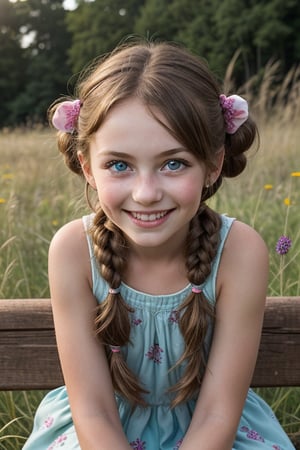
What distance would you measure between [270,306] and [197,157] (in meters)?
0.55

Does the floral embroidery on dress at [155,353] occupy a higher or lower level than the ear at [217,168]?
lower

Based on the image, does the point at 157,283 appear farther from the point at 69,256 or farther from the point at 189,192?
the point at 189,192

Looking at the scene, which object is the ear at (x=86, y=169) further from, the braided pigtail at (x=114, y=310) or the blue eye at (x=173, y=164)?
the blue eye at (x=173, y=164)

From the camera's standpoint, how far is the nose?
159 centimetres

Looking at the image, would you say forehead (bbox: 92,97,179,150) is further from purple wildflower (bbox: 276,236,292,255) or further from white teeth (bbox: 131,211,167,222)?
purple wildflower (bbox: 276,236,292,255)

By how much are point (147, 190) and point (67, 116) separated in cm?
37

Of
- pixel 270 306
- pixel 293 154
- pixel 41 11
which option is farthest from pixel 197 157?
pixel 41 11

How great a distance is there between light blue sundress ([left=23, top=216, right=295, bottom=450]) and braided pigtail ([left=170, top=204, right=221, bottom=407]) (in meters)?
0.03

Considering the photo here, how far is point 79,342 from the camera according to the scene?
182 centimetres

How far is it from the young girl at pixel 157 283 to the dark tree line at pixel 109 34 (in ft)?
58.7

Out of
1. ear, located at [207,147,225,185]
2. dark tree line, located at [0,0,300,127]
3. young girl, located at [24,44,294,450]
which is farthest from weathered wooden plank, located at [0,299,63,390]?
dark tree line, located at [0,0,300,127]

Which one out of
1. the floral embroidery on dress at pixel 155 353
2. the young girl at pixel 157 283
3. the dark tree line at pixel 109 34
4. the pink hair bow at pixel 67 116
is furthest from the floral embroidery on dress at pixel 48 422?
the dark tree line at pixel 109 34

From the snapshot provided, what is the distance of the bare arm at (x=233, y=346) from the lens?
1.79 metres

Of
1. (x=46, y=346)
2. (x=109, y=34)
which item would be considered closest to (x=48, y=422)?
(x=46, y=346)
